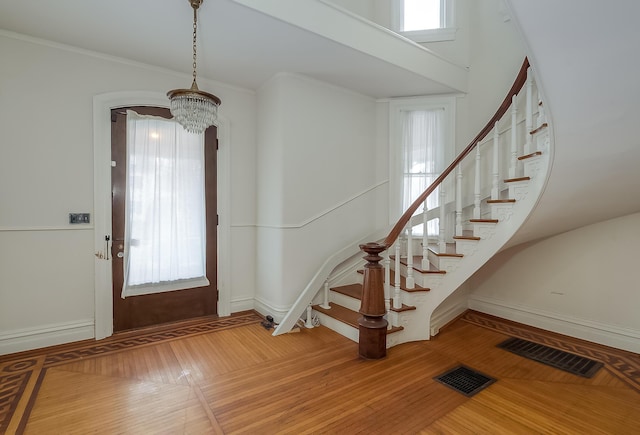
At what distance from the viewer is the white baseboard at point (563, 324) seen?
3.02 metres

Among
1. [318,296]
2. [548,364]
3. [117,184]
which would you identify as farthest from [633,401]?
[117,184]

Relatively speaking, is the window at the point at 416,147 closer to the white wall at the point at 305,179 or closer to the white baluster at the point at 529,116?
the white wall at the point at 305,179

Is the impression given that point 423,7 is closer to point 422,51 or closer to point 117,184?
point 422,51

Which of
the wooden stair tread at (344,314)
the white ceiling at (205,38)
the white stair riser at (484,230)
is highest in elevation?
the white ceiling at (205,38)

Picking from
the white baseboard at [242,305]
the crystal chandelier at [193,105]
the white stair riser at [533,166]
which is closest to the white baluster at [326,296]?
the white baseboard at [242,305]

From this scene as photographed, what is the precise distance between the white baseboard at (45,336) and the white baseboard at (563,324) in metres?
4.50

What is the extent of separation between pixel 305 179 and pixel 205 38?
1667 millimetres

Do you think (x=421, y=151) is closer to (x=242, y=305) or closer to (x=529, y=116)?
(x=529, y=116)

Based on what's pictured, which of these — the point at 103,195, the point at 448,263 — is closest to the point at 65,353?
the point at 103,195

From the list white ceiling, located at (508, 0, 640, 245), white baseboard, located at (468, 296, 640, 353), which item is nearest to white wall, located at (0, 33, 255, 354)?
white ceiling, located at (508, 0, 640, 245)

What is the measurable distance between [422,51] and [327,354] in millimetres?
3329

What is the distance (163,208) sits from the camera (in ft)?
11.2

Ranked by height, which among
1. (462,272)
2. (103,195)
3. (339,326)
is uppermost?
(103,195)

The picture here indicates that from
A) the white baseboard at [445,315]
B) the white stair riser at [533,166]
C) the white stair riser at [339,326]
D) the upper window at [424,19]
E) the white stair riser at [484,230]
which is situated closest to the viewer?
the white stair riser at [533,166]
